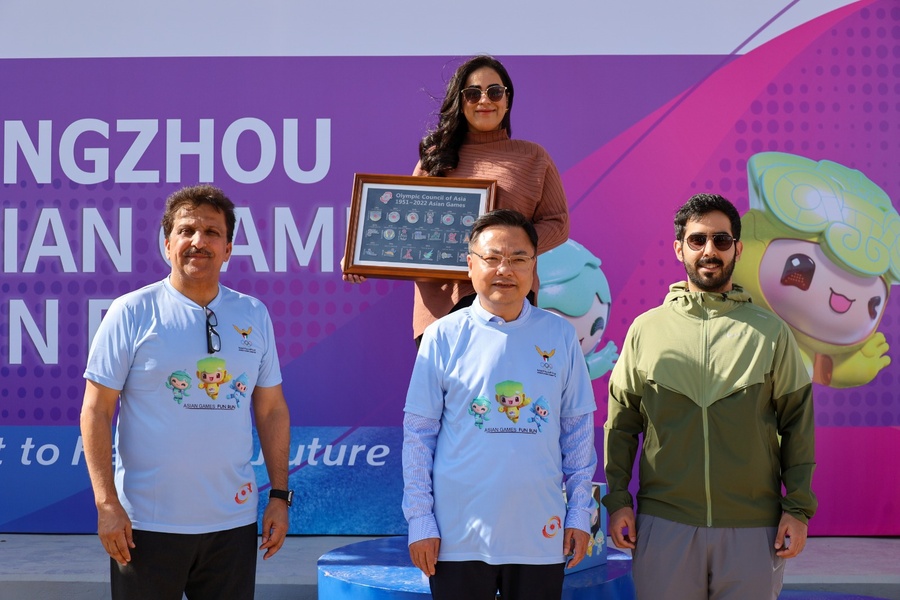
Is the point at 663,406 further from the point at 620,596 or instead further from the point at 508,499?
the point at 620,596

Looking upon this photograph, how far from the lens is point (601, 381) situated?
5.11 meters

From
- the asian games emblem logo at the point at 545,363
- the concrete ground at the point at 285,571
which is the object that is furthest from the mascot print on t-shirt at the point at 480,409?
the concrete ground at the point at 285,571

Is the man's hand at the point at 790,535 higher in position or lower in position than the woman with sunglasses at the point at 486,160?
lower

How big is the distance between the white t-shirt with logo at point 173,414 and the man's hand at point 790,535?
1486 millimetres

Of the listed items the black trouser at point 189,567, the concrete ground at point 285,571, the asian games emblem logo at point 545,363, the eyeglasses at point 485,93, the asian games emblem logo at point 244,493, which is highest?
the eyeglasses at point 485,93

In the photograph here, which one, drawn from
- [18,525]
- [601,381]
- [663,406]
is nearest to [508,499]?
[663,406]

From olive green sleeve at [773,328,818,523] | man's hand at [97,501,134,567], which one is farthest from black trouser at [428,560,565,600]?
man's hand at [97,501,134,567]

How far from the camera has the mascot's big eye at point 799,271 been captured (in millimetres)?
5113

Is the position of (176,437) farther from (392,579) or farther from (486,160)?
(486,160)

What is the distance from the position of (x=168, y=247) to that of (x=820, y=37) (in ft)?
12.9

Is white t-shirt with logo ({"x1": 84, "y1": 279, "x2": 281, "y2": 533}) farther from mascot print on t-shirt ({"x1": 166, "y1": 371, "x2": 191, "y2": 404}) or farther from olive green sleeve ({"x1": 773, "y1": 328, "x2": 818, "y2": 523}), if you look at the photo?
olive green sleeve ({"x1": 773, "y1": 328, "x2": 818, "y2": 523})

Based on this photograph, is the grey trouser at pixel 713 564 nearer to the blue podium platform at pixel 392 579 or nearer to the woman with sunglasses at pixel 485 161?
the blue podium platform at pixel 392 579

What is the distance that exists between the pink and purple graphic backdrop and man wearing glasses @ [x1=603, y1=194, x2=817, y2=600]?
94.5 inches

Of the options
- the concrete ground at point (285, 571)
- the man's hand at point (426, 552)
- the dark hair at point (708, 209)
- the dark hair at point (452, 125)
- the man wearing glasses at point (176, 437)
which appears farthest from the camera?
the concrete ground at point (285, 571)
